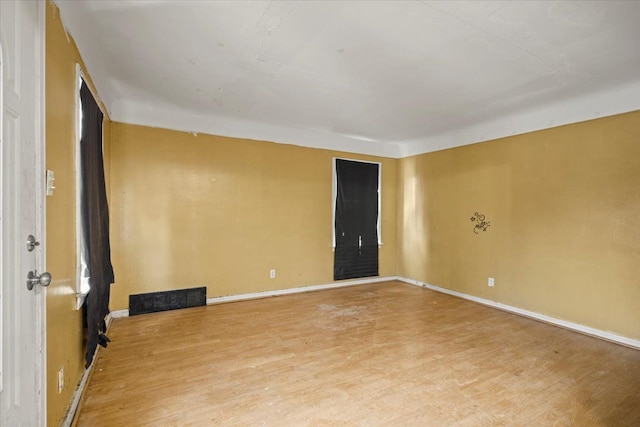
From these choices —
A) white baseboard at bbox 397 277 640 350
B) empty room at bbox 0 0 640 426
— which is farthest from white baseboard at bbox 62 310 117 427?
white baseboard at bbox 397 277 640 350

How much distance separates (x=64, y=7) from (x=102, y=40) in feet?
1.73

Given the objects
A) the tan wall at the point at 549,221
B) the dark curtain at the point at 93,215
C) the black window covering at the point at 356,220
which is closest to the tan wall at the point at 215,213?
the black window covering at the point at 356,220

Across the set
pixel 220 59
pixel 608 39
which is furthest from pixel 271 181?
pixel 608 39

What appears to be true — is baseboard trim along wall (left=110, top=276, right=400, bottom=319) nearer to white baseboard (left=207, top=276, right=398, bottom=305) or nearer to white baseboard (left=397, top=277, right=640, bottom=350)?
white baseboard (left=207, top=276, right=398, bottom=305)

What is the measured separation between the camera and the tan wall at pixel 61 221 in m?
1.56

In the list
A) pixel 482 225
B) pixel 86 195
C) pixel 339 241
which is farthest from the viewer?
pixel 339 241

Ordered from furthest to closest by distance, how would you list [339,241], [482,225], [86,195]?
[339,241]
[482,225]
[86,195]

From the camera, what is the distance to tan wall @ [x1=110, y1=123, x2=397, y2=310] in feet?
12.2

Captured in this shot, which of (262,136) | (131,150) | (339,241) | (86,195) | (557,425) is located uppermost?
(262,136)

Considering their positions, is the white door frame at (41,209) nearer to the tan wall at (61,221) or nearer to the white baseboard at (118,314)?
A: the tan wall at (61,221)

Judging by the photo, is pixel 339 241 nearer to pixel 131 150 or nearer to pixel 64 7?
pixel 131 150

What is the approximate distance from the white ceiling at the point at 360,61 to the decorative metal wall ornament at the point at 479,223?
3.71 feet

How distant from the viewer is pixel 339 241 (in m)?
5.18

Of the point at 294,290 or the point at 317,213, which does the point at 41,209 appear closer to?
the point at 294,290
